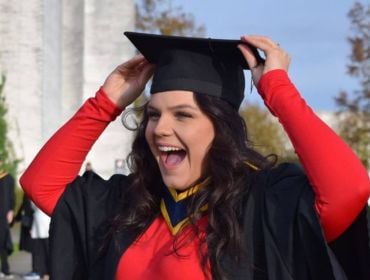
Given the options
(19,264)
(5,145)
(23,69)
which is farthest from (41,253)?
(23,69)

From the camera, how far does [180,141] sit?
12.6ft

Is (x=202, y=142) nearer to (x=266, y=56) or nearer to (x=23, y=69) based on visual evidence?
(x=266, y=56)

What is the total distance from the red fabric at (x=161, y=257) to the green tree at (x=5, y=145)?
27.8m

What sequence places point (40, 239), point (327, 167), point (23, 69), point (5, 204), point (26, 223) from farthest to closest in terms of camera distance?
point (23, 69) → point (26, 223) → point (40, 239) → point (5, 204) → point (327, 167)

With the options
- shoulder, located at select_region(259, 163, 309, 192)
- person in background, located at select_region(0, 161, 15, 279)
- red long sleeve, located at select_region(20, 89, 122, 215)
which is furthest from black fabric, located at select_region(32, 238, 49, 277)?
shoulder, located at select_region(259, 163, 309, 192)

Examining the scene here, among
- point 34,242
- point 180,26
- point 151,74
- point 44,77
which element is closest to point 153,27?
point 180,26

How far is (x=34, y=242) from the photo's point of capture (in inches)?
634

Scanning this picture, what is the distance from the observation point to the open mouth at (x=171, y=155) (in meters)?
3.85

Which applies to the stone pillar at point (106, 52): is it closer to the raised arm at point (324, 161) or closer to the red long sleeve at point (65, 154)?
the red long sleeve at point (65, 154)

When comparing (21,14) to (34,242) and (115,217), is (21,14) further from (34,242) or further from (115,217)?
(115,217)

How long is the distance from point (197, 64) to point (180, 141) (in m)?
0.45

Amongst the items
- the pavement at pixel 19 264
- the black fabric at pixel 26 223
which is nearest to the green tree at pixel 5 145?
the pavement at pixel 19 264

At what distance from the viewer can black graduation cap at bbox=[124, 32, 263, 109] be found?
4008 millimetres

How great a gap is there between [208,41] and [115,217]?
776 millimetres
